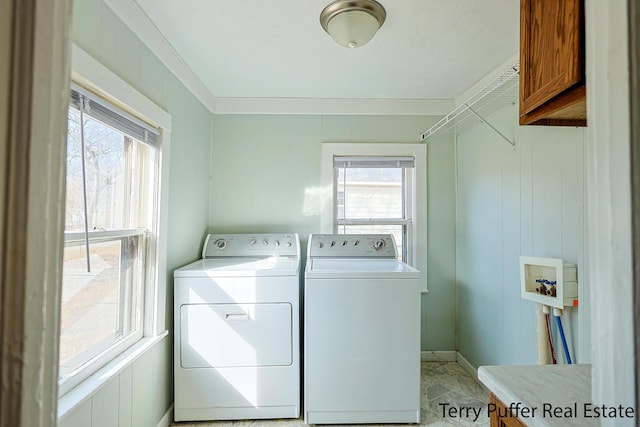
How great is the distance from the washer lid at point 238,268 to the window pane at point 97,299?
325 millimetres

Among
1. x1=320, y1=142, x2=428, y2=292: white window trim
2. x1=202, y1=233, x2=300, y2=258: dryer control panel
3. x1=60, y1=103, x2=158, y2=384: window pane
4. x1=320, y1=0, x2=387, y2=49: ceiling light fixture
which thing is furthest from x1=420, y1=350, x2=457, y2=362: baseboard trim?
x1=320, y1=0, x2=387, y2=49: ceiling light fixture

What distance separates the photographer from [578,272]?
1.57 meters

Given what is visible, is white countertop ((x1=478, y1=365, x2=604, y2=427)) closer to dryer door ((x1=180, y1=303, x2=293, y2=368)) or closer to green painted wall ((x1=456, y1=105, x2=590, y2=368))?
green painted wall ((x1=456, y1=105, x2=590, y2=368))

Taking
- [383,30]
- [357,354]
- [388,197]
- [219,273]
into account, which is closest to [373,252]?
[388,197]

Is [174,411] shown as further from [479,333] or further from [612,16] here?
[612,16]

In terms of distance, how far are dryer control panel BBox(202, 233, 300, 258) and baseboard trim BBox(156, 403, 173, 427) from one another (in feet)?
3.42

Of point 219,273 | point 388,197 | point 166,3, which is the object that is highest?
point 166,3

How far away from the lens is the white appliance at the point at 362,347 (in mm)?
1968

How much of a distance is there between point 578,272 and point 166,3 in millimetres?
2304

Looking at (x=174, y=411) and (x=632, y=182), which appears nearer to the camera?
(x=632, y=182)

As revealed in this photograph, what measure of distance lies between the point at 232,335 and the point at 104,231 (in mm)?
939

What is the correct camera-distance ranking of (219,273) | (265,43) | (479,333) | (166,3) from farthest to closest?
(479,333) → (219,273) → (265,43) → (166,3)

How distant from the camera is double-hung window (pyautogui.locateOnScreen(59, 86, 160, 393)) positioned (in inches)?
50.4

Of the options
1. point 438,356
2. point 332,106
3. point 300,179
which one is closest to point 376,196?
point 300,179
